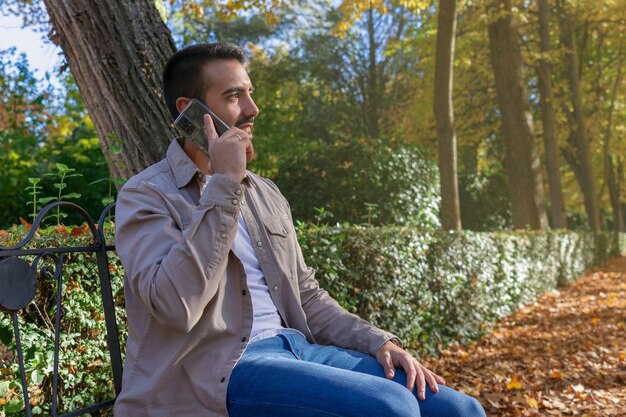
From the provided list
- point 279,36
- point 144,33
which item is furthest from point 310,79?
point 144,33

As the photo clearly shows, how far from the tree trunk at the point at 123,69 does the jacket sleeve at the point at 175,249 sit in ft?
7.74

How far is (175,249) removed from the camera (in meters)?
2.27

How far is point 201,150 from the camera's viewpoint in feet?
9.18

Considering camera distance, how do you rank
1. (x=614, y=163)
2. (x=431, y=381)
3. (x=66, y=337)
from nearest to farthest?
1. (x=431, y=381)
2. (x=66, y=337)
3. (x=614, y=163)

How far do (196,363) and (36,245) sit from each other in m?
1.08

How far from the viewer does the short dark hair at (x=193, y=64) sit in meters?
2.86

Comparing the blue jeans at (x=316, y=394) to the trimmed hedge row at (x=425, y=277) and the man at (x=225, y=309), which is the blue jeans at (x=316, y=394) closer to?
the man at (x=225, y=309)

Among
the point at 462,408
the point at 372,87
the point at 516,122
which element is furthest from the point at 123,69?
the point at 372,87

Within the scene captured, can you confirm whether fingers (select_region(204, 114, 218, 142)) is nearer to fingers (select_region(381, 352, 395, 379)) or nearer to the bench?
the bench

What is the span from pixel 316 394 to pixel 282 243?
2.79ft

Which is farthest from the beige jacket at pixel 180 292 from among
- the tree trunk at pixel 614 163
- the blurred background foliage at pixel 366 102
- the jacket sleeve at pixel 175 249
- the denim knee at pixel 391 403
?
the tree trunk at pixel 614 163

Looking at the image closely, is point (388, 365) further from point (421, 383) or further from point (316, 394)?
point (316, 394)

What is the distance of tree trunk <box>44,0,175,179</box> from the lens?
4.78 m

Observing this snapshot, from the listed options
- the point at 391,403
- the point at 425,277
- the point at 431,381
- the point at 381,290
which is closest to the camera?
the point at 391,403
